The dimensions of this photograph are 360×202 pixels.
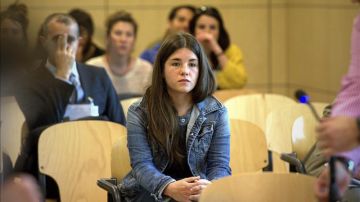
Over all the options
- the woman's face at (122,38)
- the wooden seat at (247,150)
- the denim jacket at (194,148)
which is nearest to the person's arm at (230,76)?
the woman's face at (122,38)

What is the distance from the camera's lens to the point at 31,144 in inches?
148

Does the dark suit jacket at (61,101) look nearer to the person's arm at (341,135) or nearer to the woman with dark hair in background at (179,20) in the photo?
the woman with dark hair in background at (179,20)

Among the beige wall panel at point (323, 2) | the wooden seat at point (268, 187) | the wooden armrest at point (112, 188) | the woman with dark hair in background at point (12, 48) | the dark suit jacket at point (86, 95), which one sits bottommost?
the wooden armrest at point (112, 188)

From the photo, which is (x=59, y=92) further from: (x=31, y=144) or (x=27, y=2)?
(x=27, y=2)

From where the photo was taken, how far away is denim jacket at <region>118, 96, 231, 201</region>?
10.1 ft

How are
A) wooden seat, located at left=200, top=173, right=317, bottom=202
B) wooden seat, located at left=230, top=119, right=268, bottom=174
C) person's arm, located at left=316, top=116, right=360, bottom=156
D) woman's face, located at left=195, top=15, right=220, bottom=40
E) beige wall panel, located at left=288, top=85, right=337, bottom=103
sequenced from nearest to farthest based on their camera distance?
person's arm, located at left=316, top=116, right=360, bottom=156 → wooden seat, located at left=200, top=173, right=317, bottom=202 → wooden seat, located at left=230, top=119, right=268, bottom=174 → woman's face, located at left=195, top=15, right=220, bottom=40 → beige wall panel, located at left=288, top=85, right=337, bottom=103

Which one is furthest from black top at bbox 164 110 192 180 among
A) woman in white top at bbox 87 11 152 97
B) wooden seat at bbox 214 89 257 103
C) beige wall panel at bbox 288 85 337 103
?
beige wall panel at bbox 288 85 337 103

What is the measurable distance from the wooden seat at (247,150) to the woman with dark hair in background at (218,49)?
1.71 metres

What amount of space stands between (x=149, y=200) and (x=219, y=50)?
2.56 metres

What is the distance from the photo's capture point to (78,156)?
3.62m

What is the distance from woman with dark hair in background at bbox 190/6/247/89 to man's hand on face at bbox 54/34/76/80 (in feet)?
4.63

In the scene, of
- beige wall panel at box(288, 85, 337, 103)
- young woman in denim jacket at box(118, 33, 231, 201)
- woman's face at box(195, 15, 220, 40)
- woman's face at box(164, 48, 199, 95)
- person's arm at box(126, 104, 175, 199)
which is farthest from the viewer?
beige wall panel at box(288, 85, 337, 103)

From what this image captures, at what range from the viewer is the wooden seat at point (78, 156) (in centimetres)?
359

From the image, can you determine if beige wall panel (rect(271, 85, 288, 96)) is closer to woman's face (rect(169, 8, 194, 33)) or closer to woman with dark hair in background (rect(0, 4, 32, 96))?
woman's face (rect(169, 8, 194, 33))
